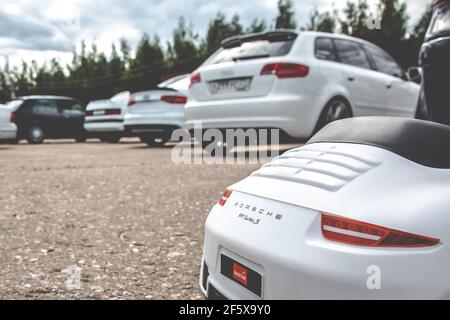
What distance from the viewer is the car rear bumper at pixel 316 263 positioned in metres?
1.19

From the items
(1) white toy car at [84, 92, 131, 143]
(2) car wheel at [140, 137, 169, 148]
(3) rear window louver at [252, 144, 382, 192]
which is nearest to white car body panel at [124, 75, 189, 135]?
(2) car wheel at [140, 137, 169, 148]

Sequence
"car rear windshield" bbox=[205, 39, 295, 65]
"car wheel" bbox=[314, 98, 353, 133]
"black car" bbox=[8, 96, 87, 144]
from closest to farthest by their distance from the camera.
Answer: "car wheel" bbox=[314, 98, 353, 133], "car rear windshield" bbox=[205, 39, 295, 65], "black car" bbox=[8, 96, 87, 144]

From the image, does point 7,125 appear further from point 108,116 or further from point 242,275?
point 242,275

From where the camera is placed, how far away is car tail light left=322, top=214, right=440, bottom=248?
122 centimetres

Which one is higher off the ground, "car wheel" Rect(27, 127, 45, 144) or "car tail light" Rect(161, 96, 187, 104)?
"car tail light" Rect(161, 96, 187, 104)

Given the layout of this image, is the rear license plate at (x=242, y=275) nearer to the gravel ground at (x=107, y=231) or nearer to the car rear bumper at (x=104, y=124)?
the gravel ground at (x=107, y=231)

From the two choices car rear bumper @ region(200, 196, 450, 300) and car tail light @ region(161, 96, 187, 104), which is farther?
car tail light @ region(161, 96, 187, 104)

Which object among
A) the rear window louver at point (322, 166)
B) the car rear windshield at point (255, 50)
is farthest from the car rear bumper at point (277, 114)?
the rear window louver at point (322, 166)

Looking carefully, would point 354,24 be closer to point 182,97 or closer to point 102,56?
point 182,97

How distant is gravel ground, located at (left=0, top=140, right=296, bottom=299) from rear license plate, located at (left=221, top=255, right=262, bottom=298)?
2.59 ft

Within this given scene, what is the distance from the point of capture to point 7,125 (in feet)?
44.2

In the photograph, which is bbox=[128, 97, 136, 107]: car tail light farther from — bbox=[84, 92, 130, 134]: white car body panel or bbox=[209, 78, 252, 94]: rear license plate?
bbox=[209, 78, 252, 94]: rear license plate
